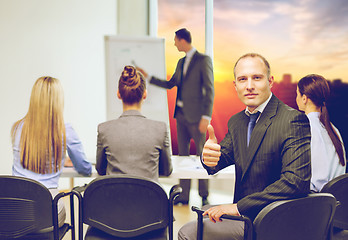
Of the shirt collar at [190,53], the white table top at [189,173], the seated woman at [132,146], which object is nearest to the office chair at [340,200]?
the white table top at [189,173]

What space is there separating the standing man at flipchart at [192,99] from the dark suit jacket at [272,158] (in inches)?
72.5

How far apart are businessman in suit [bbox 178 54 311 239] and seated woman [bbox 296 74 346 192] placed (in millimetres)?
525

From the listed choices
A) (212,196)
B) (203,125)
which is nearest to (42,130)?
(203,125)

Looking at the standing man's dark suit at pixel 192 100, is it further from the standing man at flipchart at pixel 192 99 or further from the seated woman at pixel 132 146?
the seated woman at pixel 132 146

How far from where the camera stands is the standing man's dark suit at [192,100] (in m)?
3.38

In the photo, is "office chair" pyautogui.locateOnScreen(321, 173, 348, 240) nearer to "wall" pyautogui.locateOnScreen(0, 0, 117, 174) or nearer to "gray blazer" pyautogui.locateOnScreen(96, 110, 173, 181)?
"gray blazer" pyautogui.locateOnScreen(96, 110, 173, 181)

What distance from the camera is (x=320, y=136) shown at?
1789mm

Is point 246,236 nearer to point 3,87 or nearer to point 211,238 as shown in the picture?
point 211,238

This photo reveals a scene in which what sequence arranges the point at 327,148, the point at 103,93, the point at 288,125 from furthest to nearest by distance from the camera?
the point at 103,93, the point at 327,148, the point at 288,125

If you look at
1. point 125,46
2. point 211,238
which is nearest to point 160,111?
point 125,46

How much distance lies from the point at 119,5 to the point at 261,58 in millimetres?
3139

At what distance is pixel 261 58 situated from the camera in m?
1.42

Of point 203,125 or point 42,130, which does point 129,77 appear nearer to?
point 42,130

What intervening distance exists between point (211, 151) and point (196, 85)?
84.2 inches
